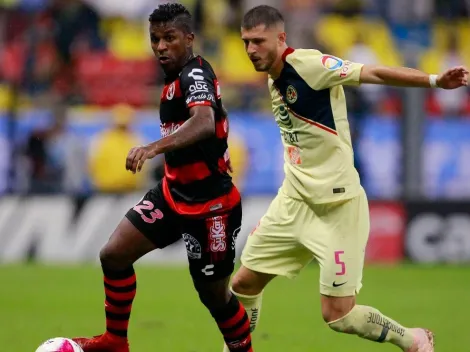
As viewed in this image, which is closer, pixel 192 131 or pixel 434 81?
pixel 192 131

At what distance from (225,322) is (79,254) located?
29.6ft

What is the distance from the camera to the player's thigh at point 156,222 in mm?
7465

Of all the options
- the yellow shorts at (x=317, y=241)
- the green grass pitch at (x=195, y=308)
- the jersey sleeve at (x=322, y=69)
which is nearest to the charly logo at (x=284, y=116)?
the jersey sleeve at (x=322, y=69)

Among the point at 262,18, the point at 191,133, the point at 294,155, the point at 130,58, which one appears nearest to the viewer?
the point at 191,133

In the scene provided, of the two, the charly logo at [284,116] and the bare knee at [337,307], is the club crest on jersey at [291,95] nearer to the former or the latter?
the charly logo at [284,116]

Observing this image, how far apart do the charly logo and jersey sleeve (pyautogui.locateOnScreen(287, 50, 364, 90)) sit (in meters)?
0.30

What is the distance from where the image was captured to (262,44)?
24.9 feet

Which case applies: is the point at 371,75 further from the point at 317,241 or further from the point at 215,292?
the point at 215,292

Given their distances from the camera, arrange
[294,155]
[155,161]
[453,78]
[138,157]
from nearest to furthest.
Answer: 1. [138,157]
2. [453,78]
3. [294,155]
4. [155,161]

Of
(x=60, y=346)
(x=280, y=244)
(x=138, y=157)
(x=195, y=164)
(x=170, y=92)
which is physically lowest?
(x=60, y=346)

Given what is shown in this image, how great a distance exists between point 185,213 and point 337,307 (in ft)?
4.14

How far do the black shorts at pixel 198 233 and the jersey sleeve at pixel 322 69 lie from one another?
1019 mm

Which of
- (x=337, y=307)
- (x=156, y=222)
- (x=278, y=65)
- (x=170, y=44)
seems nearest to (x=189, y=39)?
(x=170, y=44)

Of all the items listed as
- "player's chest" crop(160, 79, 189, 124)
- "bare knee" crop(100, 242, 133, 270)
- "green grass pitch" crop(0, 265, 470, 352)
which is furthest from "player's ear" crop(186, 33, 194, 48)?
"green grass pitch" crop(0, 265, 470, 352)
